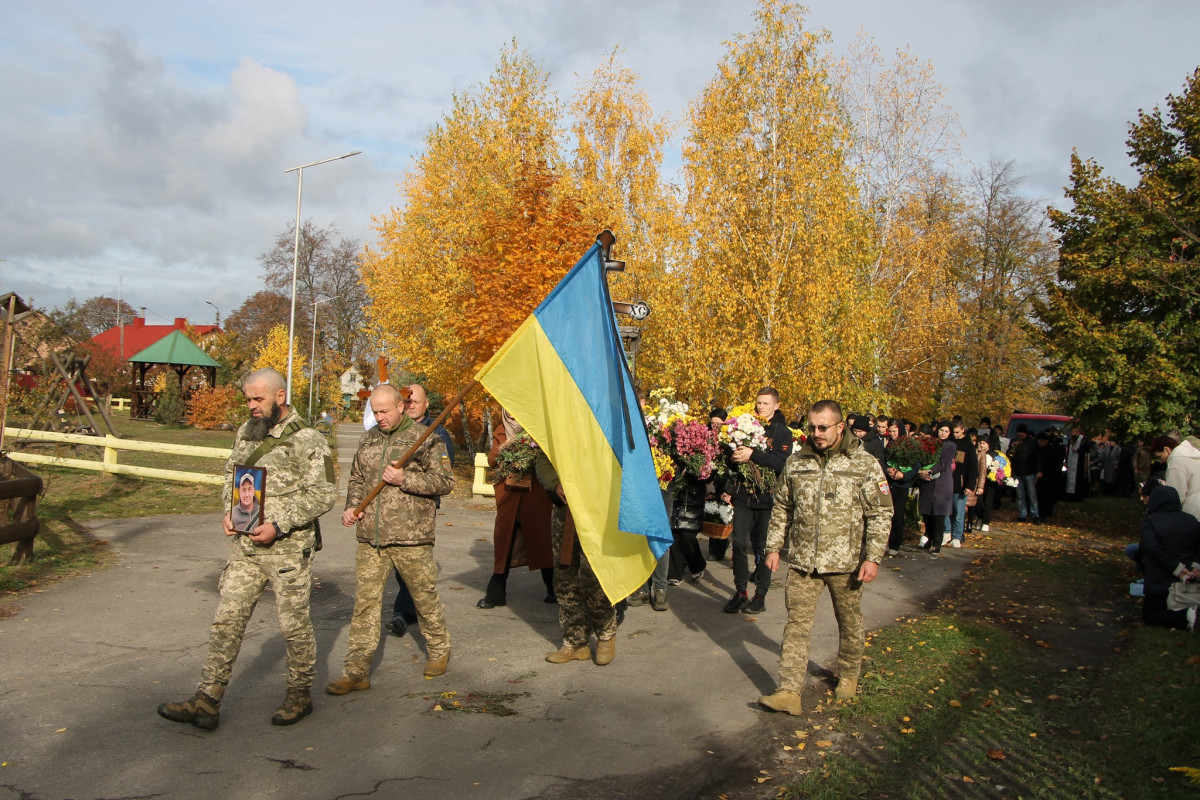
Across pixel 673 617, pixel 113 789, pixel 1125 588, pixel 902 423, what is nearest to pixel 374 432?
pixel 113 789

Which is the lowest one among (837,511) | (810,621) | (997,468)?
(810,621)

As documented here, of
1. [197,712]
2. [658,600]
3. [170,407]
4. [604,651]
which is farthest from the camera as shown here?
[170,407]

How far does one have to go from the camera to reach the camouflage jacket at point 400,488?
5.94m

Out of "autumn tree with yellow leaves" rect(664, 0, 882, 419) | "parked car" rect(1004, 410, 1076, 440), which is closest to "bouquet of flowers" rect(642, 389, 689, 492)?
"autumn tree with yellow leaves" rect(664, 0, 882, 419)

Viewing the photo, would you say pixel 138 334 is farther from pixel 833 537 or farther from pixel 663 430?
pixel 833 537

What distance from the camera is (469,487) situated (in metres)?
20.9

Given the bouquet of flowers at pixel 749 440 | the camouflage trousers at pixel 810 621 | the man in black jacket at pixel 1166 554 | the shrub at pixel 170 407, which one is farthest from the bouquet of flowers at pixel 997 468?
the shrub at pixel 170 407

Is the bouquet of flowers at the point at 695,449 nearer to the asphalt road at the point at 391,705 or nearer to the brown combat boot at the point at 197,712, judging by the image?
the asphalt road at the point at 391,705

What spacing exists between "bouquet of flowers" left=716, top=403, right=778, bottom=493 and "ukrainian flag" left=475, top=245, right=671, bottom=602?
2.67m

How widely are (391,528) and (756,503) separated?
13.8 ft

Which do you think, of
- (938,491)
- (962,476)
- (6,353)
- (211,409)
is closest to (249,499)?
(6,353)

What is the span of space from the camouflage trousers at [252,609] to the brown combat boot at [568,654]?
199 cm

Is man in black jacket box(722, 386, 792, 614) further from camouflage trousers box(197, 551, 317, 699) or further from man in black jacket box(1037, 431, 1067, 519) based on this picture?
man in black jacket box(1037, 431, 1067, 519)

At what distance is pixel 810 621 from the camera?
233 inches
